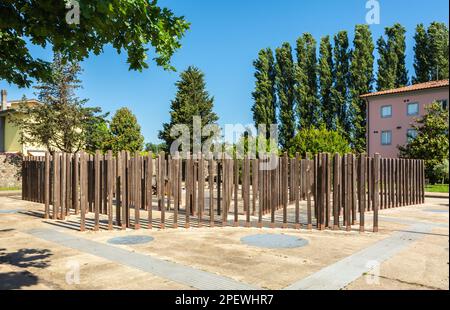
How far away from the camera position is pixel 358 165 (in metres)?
10.2

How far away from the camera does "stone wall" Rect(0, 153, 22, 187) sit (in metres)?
29.6

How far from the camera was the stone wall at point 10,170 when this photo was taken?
29578 mm

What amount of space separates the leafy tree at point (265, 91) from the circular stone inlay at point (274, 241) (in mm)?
42081

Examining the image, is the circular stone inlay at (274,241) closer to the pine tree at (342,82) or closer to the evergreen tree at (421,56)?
the pine tree at (342,82)

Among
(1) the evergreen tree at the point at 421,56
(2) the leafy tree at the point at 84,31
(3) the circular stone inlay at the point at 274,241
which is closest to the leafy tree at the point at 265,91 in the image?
(1) the evergreen tree at the point at 421,56

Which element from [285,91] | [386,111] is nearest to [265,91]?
[285,91]

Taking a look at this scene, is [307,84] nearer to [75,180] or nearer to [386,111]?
[386,111]

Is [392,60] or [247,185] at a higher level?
[392,60]

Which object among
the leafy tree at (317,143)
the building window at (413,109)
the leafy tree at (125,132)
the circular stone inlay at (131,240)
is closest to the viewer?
the circular stone inlay at (131,240)

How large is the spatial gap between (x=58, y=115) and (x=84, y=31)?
95.6 ft

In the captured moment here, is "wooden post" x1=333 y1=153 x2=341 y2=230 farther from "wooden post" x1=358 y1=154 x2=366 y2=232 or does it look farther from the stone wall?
the stone wall

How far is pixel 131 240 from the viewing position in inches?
333

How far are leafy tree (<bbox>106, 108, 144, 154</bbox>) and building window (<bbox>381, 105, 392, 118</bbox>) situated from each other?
2871cm

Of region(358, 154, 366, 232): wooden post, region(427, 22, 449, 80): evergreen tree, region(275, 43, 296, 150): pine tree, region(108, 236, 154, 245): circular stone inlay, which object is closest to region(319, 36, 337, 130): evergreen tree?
region(275, 43, 296, 150): pine tree
